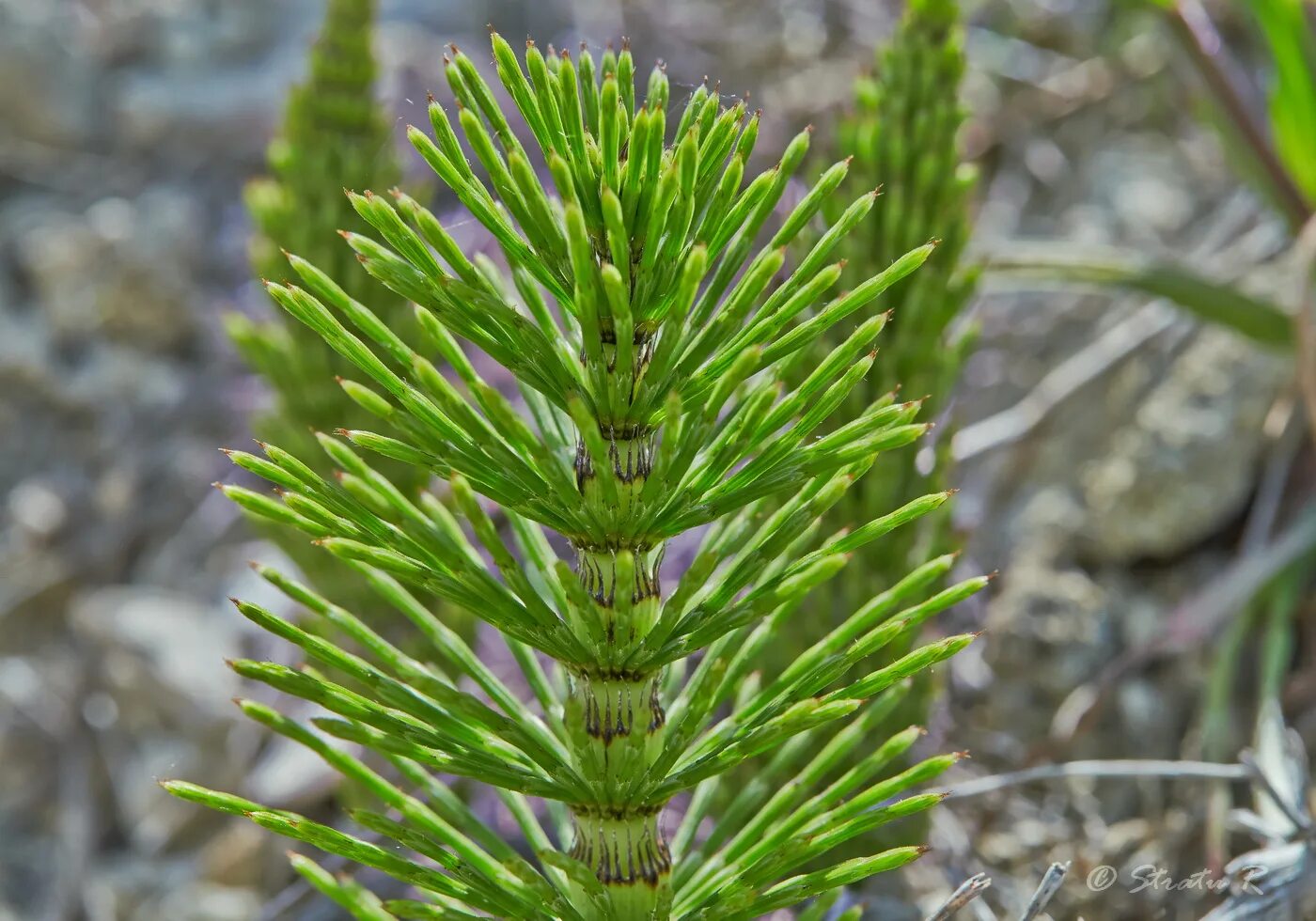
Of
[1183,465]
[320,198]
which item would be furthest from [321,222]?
[1183,465]

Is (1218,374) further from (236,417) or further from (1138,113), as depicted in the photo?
(236,417)

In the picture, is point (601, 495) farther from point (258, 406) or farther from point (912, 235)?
point (258, 406)

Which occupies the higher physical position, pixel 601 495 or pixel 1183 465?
pixel 1183 465

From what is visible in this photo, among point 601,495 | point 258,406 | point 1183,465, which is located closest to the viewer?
point 601,495

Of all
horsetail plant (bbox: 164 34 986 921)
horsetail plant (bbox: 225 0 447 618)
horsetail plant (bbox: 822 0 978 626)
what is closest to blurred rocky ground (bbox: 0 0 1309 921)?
horsetail plant (bbox: 822 0 978 626)

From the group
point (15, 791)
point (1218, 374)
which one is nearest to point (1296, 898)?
point (1218, 374)

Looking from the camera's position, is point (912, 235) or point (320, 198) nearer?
point (912, 235)

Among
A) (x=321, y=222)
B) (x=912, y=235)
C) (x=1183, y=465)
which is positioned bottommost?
(x=1183, y=465)

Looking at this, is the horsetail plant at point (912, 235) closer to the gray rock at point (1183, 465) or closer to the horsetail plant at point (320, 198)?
the horsetail plant at point (320, 198)
